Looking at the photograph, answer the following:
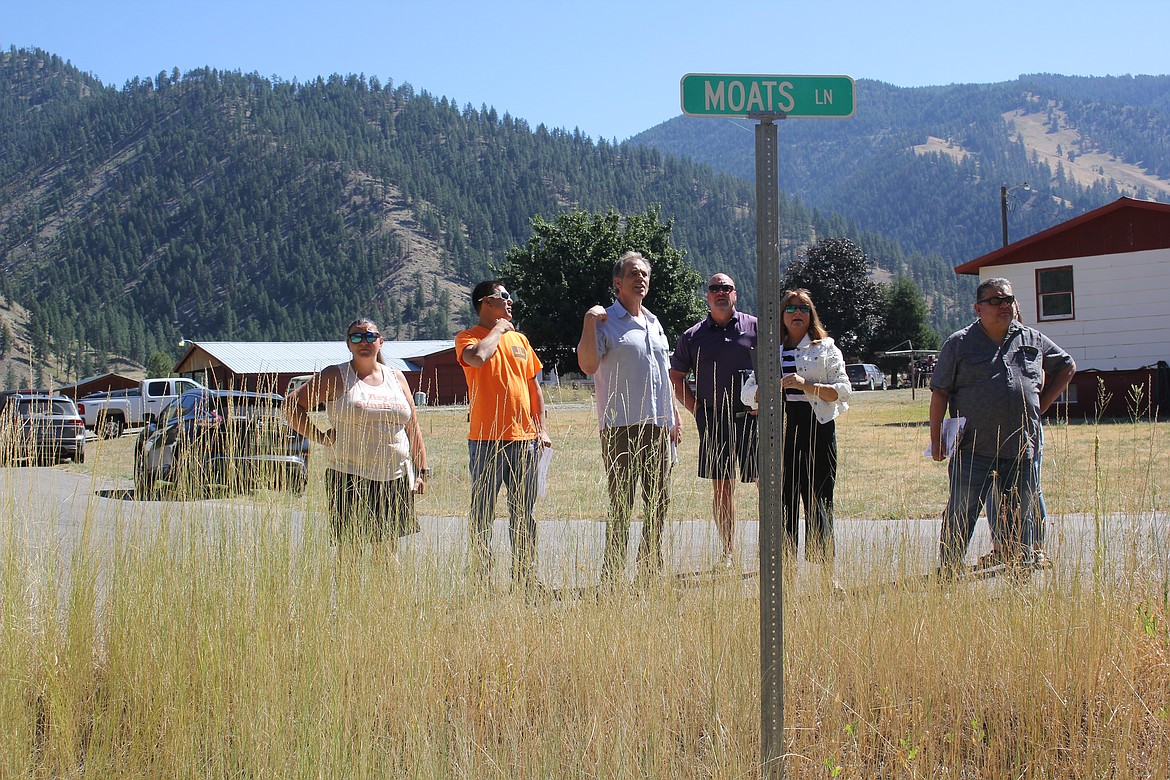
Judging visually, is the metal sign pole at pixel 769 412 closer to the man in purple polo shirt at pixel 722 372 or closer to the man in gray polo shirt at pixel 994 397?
the man in gray polo shirt at pixel 994 397

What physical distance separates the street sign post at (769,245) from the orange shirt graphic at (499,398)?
2.78 metres

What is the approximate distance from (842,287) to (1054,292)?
1904 inches

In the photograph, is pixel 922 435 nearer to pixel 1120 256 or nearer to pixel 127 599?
pixel 1120 256

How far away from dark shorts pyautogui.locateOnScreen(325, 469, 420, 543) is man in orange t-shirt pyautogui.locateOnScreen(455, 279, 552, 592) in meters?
0.39

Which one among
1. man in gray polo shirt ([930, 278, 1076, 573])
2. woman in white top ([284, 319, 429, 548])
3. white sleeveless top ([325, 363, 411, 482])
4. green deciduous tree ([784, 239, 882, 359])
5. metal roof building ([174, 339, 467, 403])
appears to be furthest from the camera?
green deciduous tree ([784, 239, 882, 359])

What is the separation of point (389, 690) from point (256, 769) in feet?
1.81

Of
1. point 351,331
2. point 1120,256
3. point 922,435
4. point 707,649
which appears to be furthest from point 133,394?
point 707,649

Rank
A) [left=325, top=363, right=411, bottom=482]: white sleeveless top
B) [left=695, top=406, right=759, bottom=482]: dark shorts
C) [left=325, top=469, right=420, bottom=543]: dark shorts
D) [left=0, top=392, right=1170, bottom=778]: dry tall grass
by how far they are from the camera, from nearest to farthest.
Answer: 1. [left=0, top=392, right=1170, bottom=778]: dry tall grass
2. [left=325, top=469, right=420, bottom=543]: dark shorts
3. [left=325, top=363, right=411, bottom=482]: white sleeveless top
4. [left=695, top=406, right=759, bottom=482]: dark shorts

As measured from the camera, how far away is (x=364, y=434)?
5.03 meters

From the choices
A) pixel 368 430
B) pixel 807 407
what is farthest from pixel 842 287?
pixel 368 430

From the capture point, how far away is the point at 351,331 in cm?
532

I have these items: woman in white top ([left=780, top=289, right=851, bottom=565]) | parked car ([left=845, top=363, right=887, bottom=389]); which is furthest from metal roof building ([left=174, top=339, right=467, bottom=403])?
woman in white top ([left=780, top=289, right=851, bottom=565])

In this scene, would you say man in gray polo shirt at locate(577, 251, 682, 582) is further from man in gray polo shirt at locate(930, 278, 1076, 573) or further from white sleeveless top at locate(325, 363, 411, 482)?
man in gray polo shirt at locate(930, 278, 1076, 573)

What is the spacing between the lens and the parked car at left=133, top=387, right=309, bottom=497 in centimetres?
436
